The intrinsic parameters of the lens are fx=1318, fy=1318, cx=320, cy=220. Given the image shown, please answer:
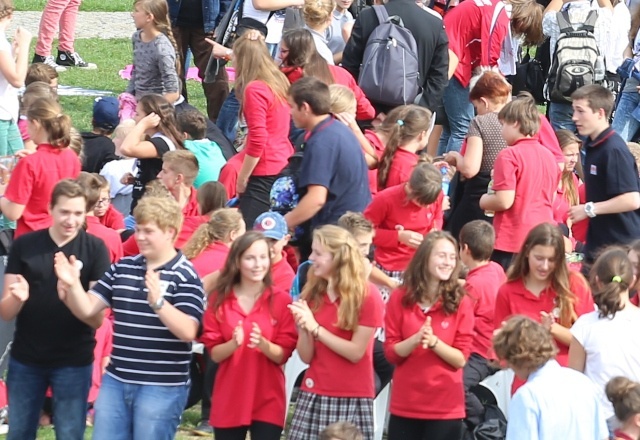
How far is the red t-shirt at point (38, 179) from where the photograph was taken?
325 inches

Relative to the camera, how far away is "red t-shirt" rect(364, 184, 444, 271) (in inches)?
319

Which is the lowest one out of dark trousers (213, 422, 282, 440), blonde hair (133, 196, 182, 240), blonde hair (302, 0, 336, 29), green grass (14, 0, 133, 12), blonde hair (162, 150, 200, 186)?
dark trousers (213, 422, 282, 440)

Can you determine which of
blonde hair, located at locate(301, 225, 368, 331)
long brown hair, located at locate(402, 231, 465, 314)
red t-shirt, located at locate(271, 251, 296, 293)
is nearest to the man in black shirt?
red t-shirt, located at locate(271, 251, 296, 293)

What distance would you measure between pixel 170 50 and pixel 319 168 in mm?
3806

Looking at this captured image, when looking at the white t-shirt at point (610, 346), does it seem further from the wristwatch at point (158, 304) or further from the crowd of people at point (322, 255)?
the wristwatch at point (158, 304)

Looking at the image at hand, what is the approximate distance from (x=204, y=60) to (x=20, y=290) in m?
6.77

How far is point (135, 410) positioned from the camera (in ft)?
21.1

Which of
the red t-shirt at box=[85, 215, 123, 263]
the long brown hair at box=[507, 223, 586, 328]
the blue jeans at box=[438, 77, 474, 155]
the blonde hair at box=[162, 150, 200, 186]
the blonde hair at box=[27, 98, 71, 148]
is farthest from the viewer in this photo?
the blue jeans at box=[438, 77, 474, 155]

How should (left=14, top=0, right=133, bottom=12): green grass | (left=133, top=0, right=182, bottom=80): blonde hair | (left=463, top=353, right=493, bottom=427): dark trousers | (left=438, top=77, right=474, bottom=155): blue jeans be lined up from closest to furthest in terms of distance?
(left=463, top=353, right=493, bottom=427): dark trousers
(left=133, top=0, right=182, bottom=80): blonde hair
(left=438, top=77, right=474, bottom=155): blue jeans
(left=14, top=0, right=133, bottom=12): green grass

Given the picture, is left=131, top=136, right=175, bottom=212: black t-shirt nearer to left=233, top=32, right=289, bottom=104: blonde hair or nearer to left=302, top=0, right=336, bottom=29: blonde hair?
left=233, top=32, right=289, bottom=104: blonde hair

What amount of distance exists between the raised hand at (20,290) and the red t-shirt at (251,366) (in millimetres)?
892

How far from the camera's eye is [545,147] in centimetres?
895

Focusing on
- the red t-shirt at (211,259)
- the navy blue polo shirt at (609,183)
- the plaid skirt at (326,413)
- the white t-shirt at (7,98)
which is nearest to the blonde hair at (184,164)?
the red t-shirt at (211,259)

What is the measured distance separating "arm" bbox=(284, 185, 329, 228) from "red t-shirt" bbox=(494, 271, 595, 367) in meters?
1.27
